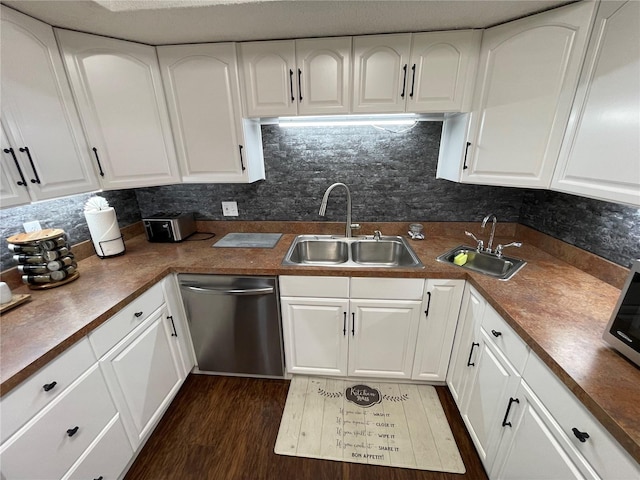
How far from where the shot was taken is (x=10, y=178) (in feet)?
3.62

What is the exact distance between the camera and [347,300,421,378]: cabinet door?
1.52m

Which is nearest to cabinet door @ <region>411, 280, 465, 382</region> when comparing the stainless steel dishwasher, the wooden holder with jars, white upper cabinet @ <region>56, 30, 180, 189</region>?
the stainless steel dishwasher

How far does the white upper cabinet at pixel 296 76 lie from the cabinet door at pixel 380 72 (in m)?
0.06

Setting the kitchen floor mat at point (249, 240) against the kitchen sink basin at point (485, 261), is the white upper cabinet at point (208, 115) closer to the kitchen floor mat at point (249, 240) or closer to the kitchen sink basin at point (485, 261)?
the kitchen floor mat at point (249, 240)

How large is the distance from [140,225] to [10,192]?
0.97m

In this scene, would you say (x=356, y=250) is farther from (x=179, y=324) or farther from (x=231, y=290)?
(x=179, y=324)

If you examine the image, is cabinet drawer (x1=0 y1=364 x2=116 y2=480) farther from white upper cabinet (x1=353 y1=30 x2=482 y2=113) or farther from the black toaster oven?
white upper cabinet (x1=353 y1=30 x2=482 y2=113)

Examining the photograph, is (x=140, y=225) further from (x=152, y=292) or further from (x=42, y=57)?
(x=42, y=57)

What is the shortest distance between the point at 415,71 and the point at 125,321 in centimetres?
193

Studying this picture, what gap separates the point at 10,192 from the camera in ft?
3.63

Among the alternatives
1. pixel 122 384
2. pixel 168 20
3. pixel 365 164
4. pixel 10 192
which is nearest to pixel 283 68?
pixel 168 20

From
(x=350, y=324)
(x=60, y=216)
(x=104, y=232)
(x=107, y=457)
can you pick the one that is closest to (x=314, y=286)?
(x=350, y=324)

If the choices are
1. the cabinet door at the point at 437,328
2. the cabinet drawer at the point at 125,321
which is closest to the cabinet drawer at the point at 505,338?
the cabinet door at the point at 437,328

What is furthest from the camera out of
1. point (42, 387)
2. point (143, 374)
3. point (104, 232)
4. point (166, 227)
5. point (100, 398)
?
point (166, 227)
